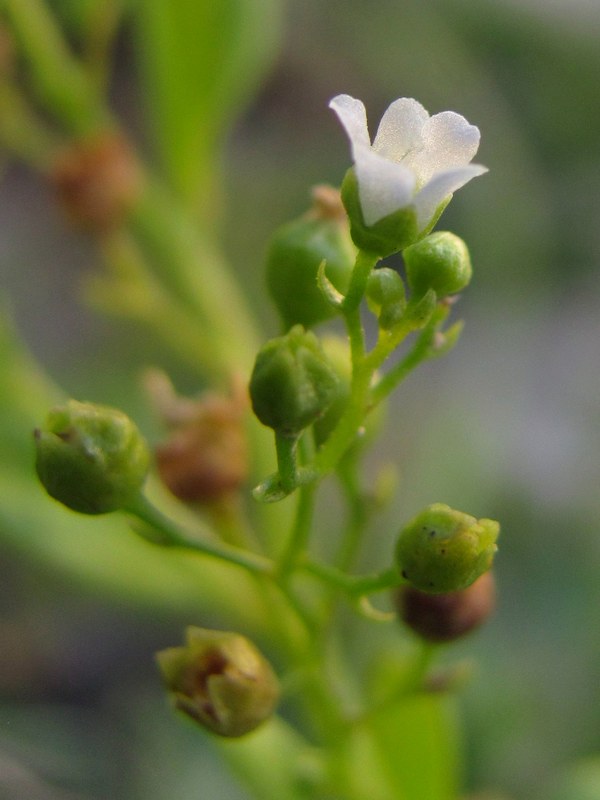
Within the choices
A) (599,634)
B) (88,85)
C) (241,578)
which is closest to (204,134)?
(88,85)

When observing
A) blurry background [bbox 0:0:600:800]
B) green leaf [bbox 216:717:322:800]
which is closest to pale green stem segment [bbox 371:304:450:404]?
green leaf [bbox 216:717:322:800]

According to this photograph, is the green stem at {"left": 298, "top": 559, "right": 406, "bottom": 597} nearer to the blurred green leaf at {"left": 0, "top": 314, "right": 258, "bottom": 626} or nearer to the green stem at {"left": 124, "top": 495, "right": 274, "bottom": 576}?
the green stem at {"left": 124, "top": 495, "right": 274, "bottom": 576}

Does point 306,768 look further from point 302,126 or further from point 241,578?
point 302,126

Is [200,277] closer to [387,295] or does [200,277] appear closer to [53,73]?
[53,73]

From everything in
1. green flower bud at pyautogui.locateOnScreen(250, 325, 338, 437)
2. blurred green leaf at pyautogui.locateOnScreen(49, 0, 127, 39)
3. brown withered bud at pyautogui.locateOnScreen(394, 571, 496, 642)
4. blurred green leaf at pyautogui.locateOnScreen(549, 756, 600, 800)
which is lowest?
blurred green leaf at pyautogui.locateOnScreen(549, 756, 600, 800)

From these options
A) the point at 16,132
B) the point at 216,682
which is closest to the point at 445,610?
the point at 216,682

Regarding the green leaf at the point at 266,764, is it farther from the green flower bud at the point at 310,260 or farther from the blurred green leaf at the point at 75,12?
the blurred green leaf at the point at 75,12

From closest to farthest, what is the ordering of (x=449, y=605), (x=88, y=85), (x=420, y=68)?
(x=449, y=605), (x=88, y=85), (x=420, y=68)
